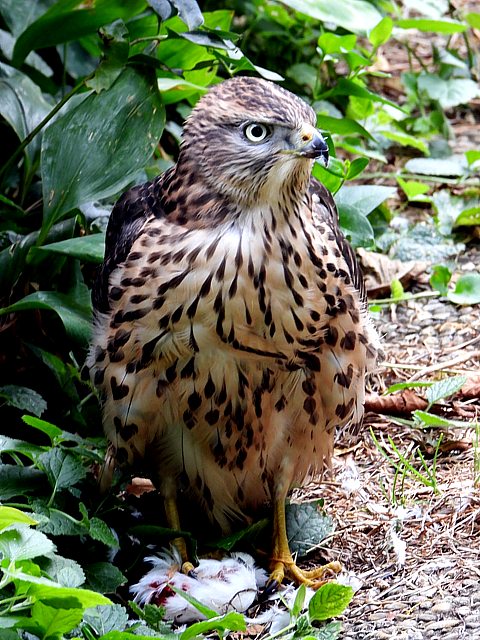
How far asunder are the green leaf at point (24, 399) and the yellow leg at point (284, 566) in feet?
3.14

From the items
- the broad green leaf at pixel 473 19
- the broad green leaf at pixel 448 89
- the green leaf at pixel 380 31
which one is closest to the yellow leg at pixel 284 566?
the green leaf at pixel 380 31

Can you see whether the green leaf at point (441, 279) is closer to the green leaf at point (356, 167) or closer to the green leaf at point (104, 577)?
the green leaf at point (356, 167)

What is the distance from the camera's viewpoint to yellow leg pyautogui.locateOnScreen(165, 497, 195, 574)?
3.98 meters

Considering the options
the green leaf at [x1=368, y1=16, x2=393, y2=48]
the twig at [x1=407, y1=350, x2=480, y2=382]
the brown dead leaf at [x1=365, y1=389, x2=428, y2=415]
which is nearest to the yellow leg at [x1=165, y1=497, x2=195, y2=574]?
the brown dead leaf at [x1=365, y1=389, x2=428, y2=415]

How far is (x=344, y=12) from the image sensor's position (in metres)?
5.69

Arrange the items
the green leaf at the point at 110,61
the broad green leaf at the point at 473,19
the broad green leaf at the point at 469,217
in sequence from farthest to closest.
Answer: the broad green leaf at the point at 473,19
the broad green leaf at the point at 469,217
the green leaf at the point at 110,61

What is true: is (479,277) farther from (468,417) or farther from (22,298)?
(22,298)

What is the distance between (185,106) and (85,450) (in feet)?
8.00

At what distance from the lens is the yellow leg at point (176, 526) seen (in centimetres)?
398

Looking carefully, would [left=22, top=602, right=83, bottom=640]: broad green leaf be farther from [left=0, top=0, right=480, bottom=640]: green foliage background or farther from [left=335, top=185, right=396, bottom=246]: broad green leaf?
[left=335, top=185, right=396, bottom=246]: broad green leaf

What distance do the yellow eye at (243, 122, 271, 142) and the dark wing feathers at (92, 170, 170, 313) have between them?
16.3 inches

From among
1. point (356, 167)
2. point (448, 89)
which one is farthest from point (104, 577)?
point (448, 89)

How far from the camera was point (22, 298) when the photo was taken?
463 centimetres

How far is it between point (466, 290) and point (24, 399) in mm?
2206
